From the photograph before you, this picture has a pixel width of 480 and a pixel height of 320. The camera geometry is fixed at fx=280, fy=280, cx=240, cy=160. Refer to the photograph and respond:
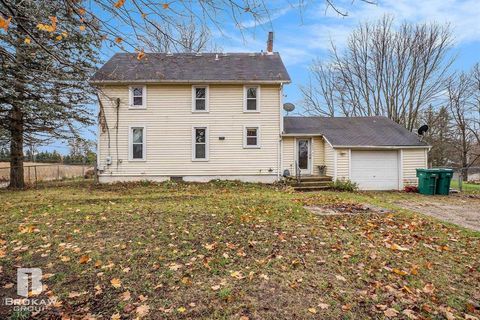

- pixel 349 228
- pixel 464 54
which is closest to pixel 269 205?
pixel 349 228

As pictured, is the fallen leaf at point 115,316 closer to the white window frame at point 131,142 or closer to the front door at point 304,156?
the white window frame at point 131,142

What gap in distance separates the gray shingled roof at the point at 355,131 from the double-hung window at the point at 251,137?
1.58 meters

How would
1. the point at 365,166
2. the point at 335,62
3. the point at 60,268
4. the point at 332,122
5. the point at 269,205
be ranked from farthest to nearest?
the point at 335,62, the point at 332,122, the point at 365,166, the point at 269,205, the point at 60,268

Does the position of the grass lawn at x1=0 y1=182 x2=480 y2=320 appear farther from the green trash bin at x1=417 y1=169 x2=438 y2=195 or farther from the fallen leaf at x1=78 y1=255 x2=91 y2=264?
the green trash bin at x1=417 y1=169 x2=438 y2=195

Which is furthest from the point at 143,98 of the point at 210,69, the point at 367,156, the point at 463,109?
the point at 463,109

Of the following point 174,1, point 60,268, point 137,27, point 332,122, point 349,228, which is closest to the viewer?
point 174,1

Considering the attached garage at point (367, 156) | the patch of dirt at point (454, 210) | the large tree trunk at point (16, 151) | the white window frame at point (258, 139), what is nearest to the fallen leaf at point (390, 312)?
the patch of dirt at point (454, 210)

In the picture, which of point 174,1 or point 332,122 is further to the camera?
point 332,122

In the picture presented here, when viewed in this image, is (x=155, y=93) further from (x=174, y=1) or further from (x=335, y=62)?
(x=335, y=62)

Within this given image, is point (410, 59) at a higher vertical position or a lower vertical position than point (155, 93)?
→ higher

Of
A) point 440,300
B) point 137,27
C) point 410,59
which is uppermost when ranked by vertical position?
point 410,59

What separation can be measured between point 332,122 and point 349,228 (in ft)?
39.6

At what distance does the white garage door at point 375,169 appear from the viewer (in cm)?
1409

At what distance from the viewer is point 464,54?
23078 millimetres
